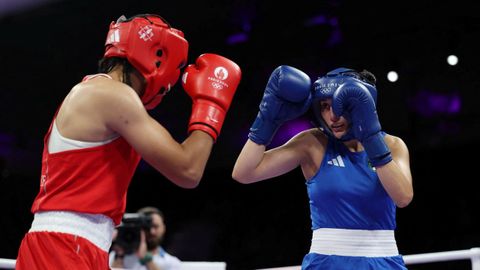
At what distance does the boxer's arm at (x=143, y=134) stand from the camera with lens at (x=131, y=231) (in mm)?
2611

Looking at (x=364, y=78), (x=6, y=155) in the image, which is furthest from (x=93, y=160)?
(x=6, y=155)

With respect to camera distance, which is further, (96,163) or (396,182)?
(396,182)

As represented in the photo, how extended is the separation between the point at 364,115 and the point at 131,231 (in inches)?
97.4

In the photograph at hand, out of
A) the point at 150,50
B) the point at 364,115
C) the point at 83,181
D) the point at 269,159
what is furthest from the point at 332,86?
the point at 83,181

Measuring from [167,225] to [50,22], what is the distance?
3019mm

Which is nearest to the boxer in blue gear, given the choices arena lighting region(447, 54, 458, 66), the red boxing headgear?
the red boxing headgear

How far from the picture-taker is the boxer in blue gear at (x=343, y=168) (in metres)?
1.89

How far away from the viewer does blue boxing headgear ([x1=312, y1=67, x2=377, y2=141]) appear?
199 centimetres

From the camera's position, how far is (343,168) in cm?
198

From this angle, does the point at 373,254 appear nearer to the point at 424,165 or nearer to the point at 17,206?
the point at 424,165

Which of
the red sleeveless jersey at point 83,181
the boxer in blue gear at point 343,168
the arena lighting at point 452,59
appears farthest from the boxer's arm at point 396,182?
the arena lighting at point 452,59

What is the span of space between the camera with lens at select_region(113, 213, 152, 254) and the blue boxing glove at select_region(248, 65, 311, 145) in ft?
7.13

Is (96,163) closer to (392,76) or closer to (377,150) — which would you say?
(377,150)

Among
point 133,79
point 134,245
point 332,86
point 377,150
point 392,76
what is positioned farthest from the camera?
point 392,76
